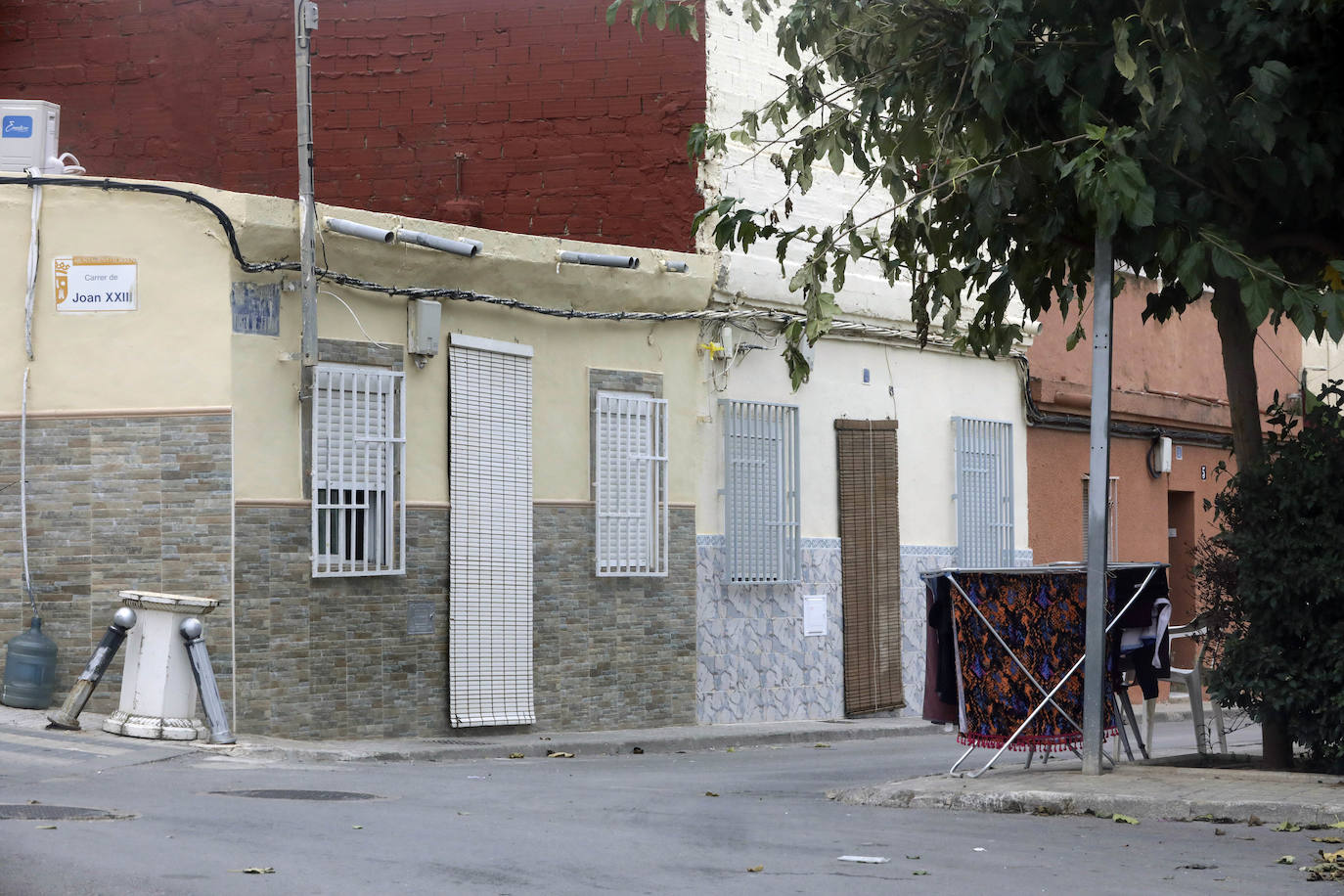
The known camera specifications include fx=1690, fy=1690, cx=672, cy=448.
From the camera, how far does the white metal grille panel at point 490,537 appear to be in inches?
586

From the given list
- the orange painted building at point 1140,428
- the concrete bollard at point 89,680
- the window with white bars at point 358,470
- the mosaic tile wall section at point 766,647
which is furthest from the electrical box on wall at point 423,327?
the orange painted building at point 1140,428

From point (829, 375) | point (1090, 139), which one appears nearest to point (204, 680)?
point (1090, 139)

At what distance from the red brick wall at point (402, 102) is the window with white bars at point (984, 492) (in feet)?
16.9

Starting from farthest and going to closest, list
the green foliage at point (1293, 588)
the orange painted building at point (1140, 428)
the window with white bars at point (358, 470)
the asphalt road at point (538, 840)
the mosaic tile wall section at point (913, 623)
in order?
1. the orange painted building at point (1140, 428)
2. the mosaic tile wall section at point (913, 623)
3. the window with white bars at point (358, 470)
4. the green foliage at point (1293, 588)
5. the asphalt road at point (538, 840)

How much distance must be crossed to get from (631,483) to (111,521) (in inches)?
200

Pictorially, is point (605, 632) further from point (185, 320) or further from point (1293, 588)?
point (1293, 588)

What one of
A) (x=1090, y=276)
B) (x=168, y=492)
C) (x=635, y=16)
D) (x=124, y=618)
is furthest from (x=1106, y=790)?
(x=168, y=492)

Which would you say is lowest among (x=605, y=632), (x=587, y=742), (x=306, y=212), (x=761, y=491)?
(x=587, y=742)

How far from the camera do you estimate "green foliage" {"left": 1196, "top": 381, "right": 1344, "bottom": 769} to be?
31.7ft

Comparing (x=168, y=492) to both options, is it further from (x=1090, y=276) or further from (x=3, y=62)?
(x=3, y=62)

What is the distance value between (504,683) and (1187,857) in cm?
862

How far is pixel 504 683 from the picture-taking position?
50.1ft

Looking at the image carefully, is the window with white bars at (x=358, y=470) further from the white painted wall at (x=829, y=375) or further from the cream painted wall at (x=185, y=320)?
the white painted wall at (x=829, y=375)

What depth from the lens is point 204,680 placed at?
1198 centimetres
